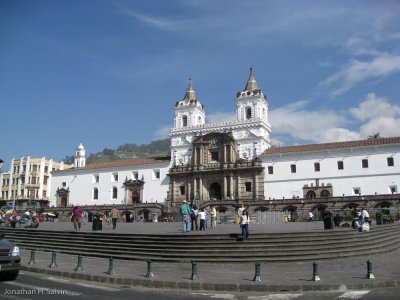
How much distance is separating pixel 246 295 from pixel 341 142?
48750mm

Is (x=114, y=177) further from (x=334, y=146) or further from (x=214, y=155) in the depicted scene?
(x=334, y=146)

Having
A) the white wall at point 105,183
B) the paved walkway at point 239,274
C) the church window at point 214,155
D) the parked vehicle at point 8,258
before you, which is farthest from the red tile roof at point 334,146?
the parked vehicle at point 8,258

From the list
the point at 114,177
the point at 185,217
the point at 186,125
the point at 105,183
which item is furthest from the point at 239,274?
the point at 105,183

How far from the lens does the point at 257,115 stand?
63.0 m

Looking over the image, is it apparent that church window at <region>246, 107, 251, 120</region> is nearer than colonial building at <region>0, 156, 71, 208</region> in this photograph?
Yes

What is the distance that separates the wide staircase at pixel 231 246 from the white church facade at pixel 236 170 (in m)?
33.6

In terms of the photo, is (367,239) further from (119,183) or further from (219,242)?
(119,183)

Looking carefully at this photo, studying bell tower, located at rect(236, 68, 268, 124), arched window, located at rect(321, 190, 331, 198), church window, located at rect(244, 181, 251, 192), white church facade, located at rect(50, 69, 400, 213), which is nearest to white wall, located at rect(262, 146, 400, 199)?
white church facade, located at rect(50, 69, 400, 213)

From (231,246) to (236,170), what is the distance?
141 feet

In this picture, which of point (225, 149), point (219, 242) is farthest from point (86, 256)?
point (225, 149)

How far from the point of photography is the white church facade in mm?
53344

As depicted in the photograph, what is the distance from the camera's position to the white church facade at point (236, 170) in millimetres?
53344

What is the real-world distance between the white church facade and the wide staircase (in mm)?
33592

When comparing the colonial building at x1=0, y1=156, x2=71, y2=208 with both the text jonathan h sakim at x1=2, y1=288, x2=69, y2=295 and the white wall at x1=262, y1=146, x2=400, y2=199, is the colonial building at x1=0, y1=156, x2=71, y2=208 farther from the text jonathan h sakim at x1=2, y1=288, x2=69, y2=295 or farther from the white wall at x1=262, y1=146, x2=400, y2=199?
the text jonathan h sakim at x1=2, y1=288, x2=69, y2=295
